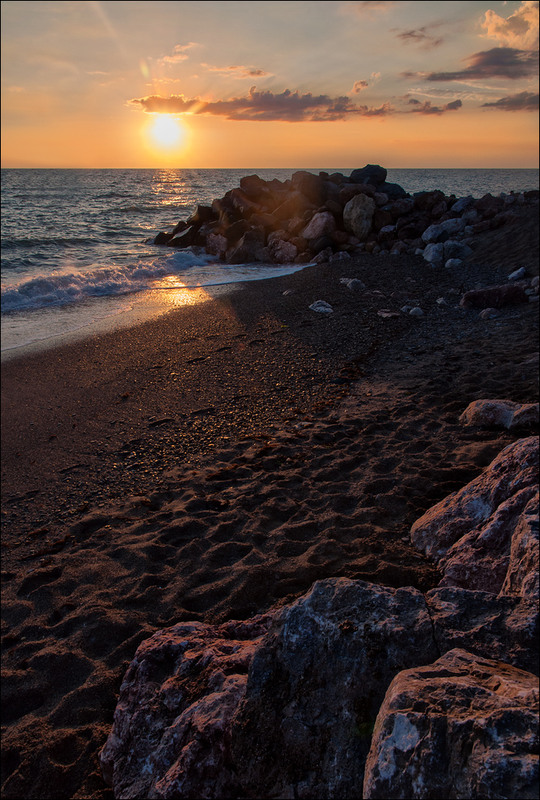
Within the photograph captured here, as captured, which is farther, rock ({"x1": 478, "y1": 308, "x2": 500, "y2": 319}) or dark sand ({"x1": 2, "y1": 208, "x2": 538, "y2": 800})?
rock ({"x1": 478, "y1": 308, "x2": 500, "y2": 319})

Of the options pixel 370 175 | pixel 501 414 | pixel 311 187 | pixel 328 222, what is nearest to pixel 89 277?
pixel 328 222

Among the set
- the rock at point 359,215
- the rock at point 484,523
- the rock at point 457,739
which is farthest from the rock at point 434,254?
the rock at point 457,739

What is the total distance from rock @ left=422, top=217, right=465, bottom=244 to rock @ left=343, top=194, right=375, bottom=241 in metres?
2.34

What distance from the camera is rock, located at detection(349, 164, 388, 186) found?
25.3 m

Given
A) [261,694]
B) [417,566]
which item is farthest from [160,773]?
[417,566]

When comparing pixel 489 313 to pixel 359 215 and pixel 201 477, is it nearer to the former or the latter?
pixel 201 477

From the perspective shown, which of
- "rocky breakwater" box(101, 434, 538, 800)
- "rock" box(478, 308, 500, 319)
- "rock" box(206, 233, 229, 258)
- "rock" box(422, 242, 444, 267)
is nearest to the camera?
"rocky breakwater" box(101, 434, 538, 800)

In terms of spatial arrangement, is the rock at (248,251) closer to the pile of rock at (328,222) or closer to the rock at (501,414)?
the pile of rock at (328,222)

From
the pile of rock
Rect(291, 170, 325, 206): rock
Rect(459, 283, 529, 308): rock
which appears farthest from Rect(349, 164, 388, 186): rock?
Rect(459, 283, 529, 308): rock

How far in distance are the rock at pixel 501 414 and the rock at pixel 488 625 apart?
3.24m

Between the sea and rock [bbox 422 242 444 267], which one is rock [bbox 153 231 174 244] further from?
rock [bbox 422 242 444 267]

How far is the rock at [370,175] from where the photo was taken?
25266mm

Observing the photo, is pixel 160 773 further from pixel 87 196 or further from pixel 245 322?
pixel 87 196

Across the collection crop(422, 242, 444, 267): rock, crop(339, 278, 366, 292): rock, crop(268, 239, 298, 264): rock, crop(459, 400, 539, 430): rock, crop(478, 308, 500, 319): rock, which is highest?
crop(268, 239, 298, 264): rock
